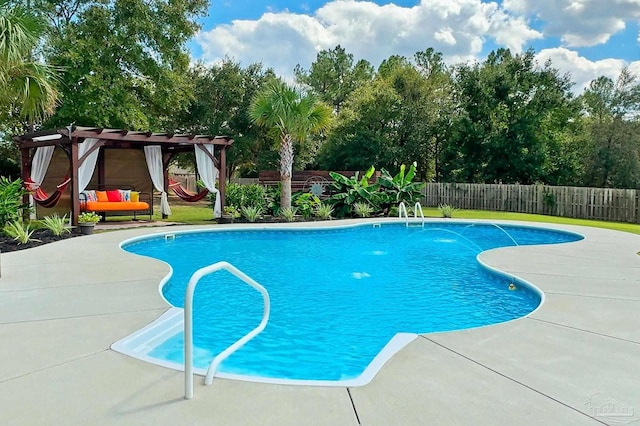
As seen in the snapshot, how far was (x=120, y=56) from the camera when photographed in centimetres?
1909

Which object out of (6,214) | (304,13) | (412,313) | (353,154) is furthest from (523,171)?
(6,214)

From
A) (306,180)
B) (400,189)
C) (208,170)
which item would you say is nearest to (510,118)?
(400,189)

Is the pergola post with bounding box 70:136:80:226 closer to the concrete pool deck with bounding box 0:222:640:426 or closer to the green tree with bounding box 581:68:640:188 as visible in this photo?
the concrete pool deck with bounding box 0:222:640:426

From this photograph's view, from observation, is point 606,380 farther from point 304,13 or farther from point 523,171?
point 304,13

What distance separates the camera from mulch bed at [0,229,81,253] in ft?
29.6

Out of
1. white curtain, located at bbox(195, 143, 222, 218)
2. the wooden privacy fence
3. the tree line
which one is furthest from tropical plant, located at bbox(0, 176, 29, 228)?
the wooden privacy fence

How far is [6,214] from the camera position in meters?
10.5

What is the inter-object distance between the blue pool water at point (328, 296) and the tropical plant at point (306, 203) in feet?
13.6

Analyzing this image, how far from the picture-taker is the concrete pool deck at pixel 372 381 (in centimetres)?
265

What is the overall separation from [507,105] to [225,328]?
23.0 m

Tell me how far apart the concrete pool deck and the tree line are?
1232cm

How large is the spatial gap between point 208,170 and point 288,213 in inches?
117

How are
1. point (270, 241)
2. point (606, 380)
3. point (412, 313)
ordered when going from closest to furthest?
1. point (606, 380)
2. point (412, 313)
3. point (270, 241)

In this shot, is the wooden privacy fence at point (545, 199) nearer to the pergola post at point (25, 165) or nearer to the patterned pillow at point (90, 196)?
the patterned pillow at point (90, 196)
